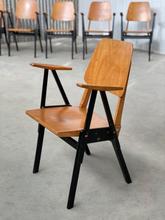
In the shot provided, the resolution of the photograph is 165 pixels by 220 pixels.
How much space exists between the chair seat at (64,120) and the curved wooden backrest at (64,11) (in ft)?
12.9

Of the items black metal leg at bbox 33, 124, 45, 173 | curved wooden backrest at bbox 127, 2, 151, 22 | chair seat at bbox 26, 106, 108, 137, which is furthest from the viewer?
curved wooden backrest at bbox 127, 2, 151, 22

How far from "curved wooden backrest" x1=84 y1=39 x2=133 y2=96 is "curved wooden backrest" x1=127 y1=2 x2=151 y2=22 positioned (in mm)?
3638

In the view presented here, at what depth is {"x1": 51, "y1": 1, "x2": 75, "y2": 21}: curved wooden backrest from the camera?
5.42 meters

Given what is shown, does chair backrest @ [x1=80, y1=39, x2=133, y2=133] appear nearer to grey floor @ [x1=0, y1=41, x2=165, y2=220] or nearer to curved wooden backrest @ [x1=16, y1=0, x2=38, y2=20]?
grey floor @ [x1=0, y1=41, x2=165, y2=220]

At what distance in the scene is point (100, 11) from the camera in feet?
17.8

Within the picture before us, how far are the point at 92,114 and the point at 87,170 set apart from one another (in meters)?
0.52

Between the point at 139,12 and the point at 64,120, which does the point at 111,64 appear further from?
the point at 139,12

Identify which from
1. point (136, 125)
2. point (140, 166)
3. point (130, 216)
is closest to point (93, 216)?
point (130, 216)

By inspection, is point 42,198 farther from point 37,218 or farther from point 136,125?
point 136,125

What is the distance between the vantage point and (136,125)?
2.56m

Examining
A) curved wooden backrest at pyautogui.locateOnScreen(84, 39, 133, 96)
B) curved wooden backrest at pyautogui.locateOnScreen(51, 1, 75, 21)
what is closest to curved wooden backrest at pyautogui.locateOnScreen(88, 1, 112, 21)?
curved wooden backrest at pyautogui.locateOnScreen(51, 1, 75, 21)

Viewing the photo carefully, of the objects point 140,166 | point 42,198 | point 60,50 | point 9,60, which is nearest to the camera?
point 42,198

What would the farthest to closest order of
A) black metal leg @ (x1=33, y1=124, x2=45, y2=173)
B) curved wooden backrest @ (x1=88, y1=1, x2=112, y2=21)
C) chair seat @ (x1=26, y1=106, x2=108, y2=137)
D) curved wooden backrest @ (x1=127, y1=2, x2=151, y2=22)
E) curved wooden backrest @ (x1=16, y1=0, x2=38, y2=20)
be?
curved wooden backrest @ (x1=16, y1=0, x2=38, y2=20), curved wooden backrest @ (x1=88, y1=1, x2=112, y2=21), curved wooden backrest @ (x1=127, y1=2, x2=151, y2=22), black metal leg @ (x1=33, y1=124, x2=45, y2=173), chair seat @ (x1=26, y1=106, x2=108, y2=137)

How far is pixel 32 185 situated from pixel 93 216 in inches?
17.0
